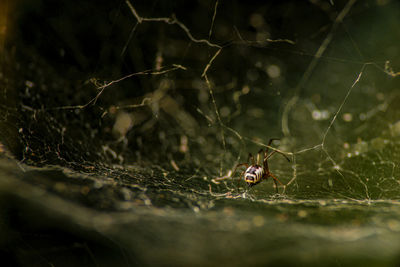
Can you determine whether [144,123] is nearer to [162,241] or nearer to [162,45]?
[162,45]

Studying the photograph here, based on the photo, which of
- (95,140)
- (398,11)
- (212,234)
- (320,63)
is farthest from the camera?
(212,234)

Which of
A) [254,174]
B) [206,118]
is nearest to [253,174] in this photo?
[254,174]

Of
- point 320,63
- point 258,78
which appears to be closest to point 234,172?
point 258,78

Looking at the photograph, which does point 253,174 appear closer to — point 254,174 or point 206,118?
point 254,174
